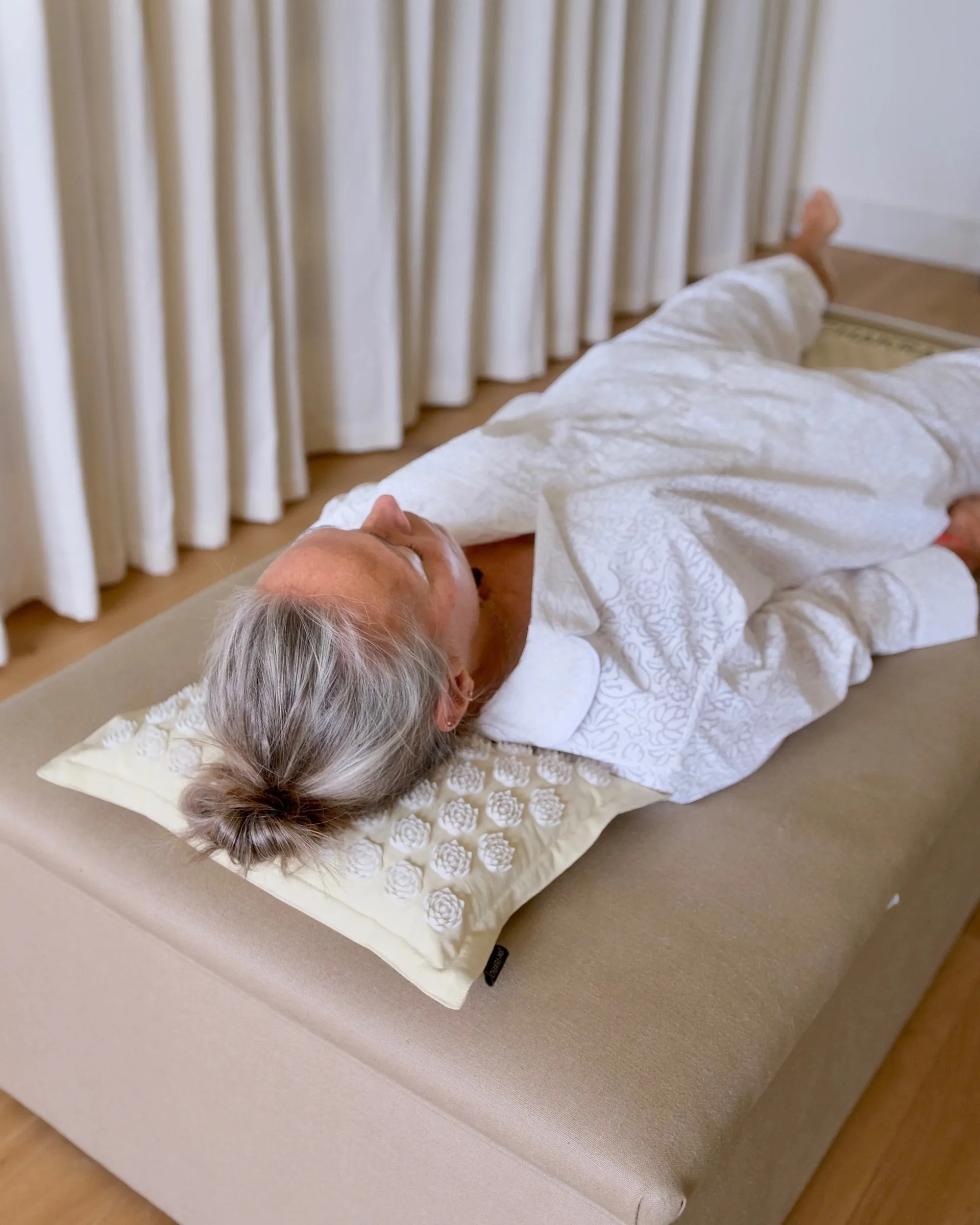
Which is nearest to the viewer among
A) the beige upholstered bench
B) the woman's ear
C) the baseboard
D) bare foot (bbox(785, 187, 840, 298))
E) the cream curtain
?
the beige upholstered bench

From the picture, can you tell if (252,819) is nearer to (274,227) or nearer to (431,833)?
(431,833)

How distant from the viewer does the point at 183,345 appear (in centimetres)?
198

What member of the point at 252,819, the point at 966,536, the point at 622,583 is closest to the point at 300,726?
the point at 252,819

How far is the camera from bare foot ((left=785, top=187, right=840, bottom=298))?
2268 mm

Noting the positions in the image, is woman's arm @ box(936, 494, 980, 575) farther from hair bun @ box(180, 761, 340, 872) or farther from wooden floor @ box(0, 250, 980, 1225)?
hair bun @ box(180, 761, 340, 872)

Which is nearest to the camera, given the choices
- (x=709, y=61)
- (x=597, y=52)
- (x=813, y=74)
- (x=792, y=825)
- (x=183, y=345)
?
(x=792, y=825)

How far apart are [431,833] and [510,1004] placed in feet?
0.50

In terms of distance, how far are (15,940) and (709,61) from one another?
113 inches

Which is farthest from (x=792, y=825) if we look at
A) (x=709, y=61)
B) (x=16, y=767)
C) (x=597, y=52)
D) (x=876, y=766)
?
(x=709, y=61)

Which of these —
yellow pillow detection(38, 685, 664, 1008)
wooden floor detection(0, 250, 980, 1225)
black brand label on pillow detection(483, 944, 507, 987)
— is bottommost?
wooden floor detection(0, 250, 980, 1225)

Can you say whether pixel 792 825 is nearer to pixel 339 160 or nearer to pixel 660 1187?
pixel 660 1187

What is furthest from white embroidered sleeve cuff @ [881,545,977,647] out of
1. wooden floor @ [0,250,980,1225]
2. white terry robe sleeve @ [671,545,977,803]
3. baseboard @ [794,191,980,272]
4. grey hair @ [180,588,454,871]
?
baseboard @ [794,191,980,272]

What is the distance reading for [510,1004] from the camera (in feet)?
3.03

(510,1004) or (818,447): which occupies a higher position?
(818,447)
